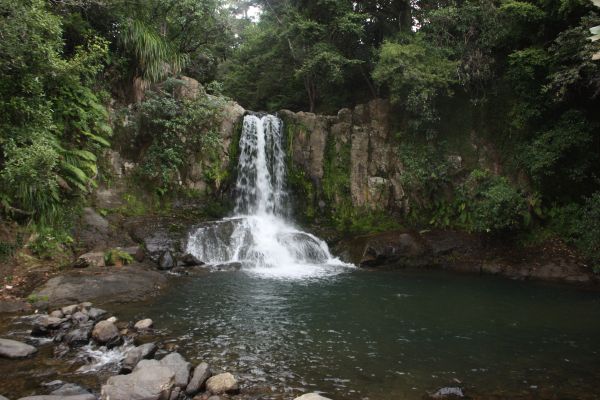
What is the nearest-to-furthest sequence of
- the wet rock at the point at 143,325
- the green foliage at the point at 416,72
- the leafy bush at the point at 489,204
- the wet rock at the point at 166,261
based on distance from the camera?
the wet rock at the point at 143,325, the wet rock at the point at 166,261, the leafy bush at the point at 489,204, the green foliage at the point at 416,72

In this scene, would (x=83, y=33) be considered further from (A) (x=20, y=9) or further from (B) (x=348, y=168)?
(B) (x=348, y=168)

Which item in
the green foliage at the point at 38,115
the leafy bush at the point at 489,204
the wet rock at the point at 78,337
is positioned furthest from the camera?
the leafy bush at the point at 489,204

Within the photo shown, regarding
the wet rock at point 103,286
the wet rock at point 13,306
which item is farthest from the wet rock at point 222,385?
the wet rock at point 13,306

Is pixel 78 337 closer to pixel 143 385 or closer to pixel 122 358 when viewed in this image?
pixel 122 358

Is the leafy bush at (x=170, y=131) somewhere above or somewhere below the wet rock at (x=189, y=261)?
above

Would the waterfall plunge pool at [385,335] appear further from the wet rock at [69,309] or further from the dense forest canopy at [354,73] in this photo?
the dense forest canopy at [354,73]

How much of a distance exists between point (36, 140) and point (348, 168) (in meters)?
12.5

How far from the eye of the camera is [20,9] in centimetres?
904

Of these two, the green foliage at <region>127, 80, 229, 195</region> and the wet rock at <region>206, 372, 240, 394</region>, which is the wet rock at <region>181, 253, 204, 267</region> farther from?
the wet rock at <region>206, 372, 240, 394</region>

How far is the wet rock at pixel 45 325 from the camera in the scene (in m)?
7.33

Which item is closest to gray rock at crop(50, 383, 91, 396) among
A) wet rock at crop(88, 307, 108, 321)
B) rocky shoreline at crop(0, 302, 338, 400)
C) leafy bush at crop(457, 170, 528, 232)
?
rocky shoreline at crop(0, 302, 338, 400)

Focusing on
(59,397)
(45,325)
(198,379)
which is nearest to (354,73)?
(45,325)

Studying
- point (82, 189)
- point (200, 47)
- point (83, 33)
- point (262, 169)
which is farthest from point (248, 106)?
point (82, 189)

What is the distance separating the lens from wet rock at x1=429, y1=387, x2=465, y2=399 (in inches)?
220
